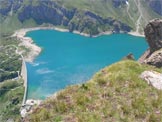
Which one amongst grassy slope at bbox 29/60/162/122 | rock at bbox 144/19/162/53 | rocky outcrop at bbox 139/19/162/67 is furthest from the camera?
rock at bbox 144/19/162/53

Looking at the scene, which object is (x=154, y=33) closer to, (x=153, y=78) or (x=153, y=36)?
(x=153, y=36)

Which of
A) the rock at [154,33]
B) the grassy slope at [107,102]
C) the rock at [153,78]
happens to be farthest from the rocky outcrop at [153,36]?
the grassy slope at [107,102]

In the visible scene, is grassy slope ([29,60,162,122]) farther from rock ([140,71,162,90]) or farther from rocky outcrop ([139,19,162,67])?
rocky outcrop ([139,19,162,67])

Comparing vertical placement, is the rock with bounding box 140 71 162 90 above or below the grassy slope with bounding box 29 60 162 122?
above

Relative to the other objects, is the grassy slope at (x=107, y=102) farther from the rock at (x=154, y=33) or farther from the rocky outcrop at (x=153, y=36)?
the rock at (x=154, y=33)

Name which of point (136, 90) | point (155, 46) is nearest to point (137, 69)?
point (136, 90)

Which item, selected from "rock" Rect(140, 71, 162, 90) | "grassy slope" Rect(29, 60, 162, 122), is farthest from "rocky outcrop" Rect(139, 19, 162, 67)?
"grassy slope" Rect(29, 60, 162, 122)

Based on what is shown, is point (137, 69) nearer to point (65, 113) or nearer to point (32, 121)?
point (65, 113)

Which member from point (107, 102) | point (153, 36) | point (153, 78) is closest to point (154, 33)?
point (153, 36)

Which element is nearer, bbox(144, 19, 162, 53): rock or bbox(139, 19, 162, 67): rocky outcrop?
bbox(139, 19, 162, 67): rocky outcrop
